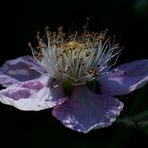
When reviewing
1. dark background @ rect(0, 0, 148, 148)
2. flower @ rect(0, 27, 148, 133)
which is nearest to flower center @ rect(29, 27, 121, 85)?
flower @ rect(0, 27, 148, 133)

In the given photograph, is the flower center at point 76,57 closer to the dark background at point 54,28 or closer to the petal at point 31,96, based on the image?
the petal at point 31,96

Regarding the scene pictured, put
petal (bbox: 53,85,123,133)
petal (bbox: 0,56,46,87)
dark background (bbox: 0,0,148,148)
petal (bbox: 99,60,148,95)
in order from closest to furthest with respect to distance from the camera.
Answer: petal (bbox: 53,85,123,133)
petal (bbox: 99,60,148,95)
petal (bbox: 0,56,46,87)
dark background (bbox: 0,0,148,148)

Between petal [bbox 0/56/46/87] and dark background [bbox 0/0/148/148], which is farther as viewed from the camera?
dark background [bbox 0/0/148/148]

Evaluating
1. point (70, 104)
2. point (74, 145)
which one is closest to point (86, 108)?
point (70, 104)

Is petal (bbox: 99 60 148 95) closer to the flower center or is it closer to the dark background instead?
the flower center

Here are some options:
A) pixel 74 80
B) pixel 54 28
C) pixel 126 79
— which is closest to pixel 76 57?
pixel 74 80

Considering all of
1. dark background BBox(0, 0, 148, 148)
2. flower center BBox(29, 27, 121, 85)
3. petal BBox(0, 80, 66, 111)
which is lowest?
dark background BBox(0, 0, 148, 148)

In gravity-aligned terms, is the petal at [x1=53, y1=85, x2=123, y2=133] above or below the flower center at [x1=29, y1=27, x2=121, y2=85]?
below
